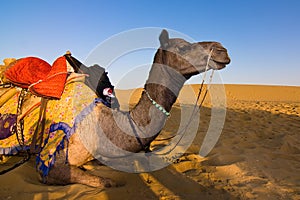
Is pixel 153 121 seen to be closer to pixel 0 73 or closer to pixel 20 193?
pixel 20 193

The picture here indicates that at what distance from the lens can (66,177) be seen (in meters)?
2.91

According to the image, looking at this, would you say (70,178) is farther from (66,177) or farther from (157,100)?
(157,100)

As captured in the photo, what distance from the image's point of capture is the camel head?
10.1 feet

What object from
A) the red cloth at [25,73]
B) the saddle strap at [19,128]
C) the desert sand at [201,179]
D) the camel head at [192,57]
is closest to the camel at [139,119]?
the camel head at [192,57]

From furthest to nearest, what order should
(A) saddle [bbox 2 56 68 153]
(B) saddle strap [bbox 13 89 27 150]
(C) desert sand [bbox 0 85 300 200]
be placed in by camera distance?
(B) saddle strap [bbox 13 89 27 150] → (A) saddle [bbox 2 56 68 153] → (C) desert sand [bbox 0 85 300 200]

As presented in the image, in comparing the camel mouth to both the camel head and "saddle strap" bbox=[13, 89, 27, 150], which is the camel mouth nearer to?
the camel head

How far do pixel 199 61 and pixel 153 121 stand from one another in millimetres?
945

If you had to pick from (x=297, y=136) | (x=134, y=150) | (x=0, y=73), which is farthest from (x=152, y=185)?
(x=297, y=136)

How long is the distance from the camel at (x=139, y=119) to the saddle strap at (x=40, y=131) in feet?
1.37

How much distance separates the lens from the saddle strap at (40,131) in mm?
3137

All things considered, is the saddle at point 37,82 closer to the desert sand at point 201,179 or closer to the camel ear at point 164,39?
the desert sand at point 201,179

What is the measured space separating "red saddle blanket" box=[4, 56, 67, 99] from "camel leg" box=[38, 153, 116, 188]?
85 centimetres

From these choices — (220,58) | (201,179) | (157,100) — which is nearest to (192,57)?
(220,58)

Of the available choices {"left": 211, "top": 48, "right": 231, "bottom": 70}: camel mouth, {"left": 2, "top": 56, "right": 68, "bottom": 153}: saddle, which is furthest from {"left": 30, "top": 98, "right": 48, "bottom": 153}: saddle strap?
{"left": 211, "top": 48, "right": 231, "bottom": 70}: camel mouth
